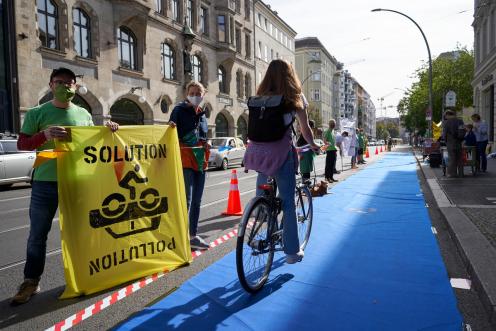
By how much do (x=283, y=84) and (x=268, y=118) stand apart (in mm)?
338

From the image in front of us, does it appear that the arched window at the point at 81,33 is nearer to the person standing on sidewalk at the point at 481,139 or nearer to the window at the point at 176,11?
the window at the point at 176,11

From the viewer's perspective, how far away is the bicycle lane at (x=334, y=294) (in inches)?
122

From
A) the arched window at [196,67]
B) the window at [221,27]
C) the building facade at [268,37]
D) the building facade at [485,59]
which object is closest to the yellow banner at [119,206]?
the building facade at [485,59]

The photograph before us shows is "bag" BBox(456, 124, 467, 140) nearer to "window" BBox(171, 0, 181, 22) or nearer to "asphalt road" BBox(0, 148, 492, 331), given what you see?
"asphalt road" BBox(0, 148, 492, 331)

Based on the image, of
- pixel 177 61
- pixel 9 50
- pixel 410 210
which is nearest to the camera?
pixel 410 210

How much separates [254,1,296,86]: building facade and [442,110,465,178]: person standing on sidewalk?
31900 millimetres

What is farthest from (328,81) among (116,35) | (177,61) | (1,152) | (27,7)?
(1,152)

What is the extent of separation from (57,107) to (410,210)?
6.12m

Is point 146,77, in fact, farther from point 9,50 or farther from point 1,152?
point 1,152

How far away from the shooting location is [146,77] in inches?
1037

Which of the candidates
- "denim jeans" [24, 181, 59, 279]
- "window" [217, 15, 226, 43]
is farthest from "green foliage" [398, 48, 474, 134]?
"denim jeans" [24, 181, 59, 279]

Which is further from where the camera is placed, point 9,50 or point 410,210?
point 9,50

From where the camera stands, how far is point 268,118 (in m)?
3.62

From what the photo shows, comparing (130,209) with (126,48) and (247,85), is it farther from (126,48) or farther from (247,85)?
(247,85)
